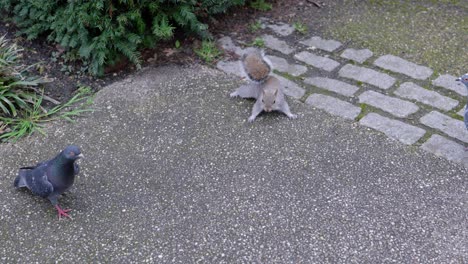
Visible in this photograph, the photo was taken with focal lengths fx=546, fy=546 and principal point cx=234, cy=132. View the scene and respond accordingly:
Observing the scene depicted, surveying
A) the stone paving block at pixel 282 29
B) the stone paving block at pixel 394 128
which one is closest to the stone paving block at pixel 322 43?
the stone paving block at pixel 282 29

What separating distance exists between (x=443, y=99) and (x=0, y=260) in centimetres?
367

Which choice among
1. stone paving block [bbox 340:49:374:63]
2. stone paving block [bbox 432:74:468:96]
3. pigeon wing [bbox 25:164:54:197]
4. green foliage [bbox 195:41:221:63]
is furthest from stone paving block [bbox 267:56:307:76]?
pigeon wing [bbox 25:164:54:197]

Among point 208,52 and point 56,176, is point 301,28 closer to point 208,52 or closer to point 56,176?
point 208,52

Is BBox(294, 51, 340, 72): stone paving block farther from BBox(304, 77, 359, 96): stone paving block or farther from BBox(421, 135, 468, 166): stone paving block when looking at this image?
BBox(421, 135, 468, 166): stone paving block

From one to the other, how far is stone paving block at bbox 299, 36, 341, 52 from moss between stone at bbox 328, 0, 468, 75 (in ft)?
0.41

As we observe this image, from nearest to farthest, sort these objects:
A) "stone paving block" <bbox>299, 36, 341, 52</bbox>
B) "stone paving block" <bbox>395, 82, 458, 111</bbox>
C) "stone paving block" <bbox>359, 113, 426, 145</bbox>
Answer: "stone paving block" <bbox>359, 113, 426, 145</bbox> → "stone paving block" <bbox>395, 82, 458, 111</bbox> → "stone paving block" <bbox>299, 36, 341, 52</bbox>

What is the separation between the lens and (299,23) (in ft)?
19.6

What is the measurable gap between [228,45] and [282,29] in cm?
66

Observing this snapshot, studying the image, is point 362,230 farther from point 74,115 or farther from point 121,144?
point 74,115

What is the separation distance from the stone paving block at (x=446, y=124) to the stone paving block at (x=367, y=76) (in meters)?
0.55

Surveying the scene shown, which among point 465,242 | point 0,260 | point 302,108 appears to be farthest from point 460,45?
point 0,260

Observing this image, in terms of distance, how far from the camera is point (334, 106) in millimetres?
4703

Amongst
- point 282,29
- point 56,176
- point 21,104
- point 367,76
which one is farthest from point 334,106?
point 21,104

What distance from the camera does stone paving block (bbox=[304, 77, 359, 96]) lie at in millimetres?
4883
